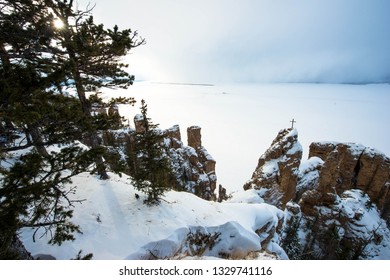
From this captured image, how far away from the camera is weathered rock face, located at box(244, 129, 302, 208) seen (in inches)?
913

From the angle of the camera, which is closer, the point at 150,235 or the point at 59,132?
the point at 59,132

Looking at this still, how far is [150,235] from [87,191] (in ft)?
14.8

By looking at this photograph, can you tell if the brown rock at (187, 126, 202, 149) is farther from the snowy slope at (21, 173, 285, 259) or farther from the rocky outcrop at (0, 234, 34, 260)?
the rocky outcrop at (0, 234, 34, 260)

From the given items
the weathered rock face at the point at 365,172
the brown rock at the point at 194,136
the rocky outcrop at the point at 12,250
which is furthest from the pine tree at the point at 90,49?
the weathered rock face at the point at 365,172

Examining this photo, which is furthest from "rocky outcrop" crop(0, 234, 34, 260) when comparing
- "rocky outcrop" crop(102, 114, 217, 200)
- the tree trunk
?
"rocky outcrop" crop(102, 114, 217, 200)

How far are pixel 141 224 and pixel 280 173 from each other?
20.0 m

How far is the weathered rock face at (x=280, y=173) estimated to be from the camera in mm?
23188

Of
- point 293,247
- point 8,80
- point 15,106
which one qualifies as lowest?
point 293,247

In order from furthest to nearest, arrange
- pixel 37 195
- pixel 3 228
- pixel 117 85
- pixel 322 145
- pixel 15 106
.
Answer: pixel 322 145 < pixel 117 85 < pixel 37 195 < pixel 3 228 < pixel 15 106

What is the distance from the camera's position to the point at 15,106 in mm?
3133

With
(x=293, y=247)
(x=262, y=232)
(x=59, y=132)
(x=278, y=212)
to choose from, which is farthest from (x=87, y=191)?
(x=293, y=247)

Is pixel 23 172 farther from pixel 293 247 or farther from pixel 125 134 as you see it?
pixel 125 134

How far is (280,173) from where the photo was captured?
949 inches

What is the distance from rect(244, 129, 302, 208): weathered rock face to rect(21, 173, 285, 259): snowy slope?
415 inches
